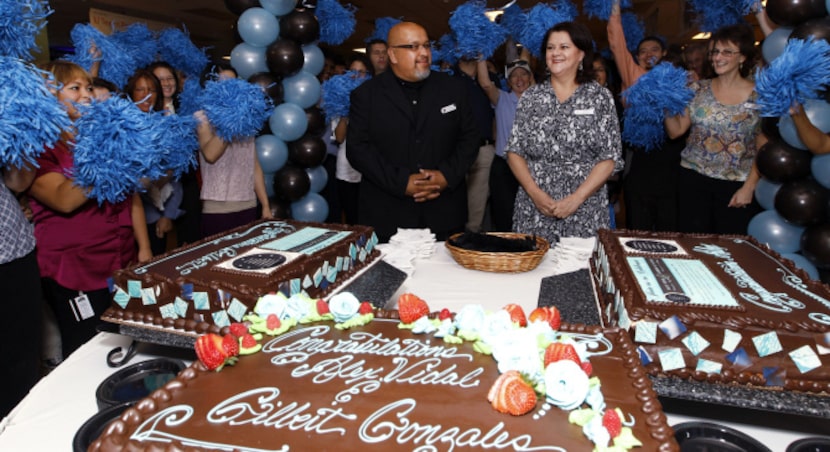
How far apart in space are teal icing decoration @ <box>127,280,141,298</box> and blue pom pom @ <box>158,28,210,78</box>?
9.70ft

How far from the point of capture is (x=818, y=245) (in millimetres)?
2617

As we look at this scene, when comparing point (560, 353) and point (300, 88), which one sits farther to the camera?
point (300, 88)

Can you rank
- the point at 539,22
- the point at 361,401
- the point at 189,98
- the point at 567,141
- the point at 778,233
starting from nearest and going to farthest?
the point at 361,401, the point at 567,141, the point at 778,233, the point at 539,22, the point at 189,98

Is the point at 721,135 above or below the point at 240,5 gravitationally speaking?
below

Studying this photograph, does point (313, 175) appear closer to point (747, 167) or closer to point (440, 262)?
point (440, 262)

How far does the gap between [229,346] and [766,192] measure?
2771mm

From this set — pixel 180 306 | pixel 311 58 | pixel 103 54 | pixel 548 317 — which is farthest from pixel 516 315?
pixel 311 58

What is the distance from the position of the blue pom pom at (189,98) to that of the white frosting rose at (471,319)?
8.55 feet

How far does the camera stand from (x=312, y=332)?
4.07 feet

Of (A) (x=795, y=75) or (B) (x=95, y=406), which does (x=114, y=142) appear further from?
(A) (x=795, y=75)

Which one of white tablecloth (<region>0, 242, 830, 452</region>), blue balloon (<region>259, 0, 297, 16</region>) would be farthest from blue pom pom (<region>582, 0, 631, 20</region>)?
white tablecloth (<region>0, 242, 830, 452</region>)

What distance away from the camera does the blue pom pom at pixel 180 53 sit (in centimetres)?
407

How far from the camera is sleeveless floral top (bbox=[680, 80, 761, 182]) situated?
9.54 feet

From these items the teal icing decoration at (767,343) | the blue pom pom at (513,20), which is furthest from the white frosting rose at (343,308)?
the blue pom pom at (513,20)
